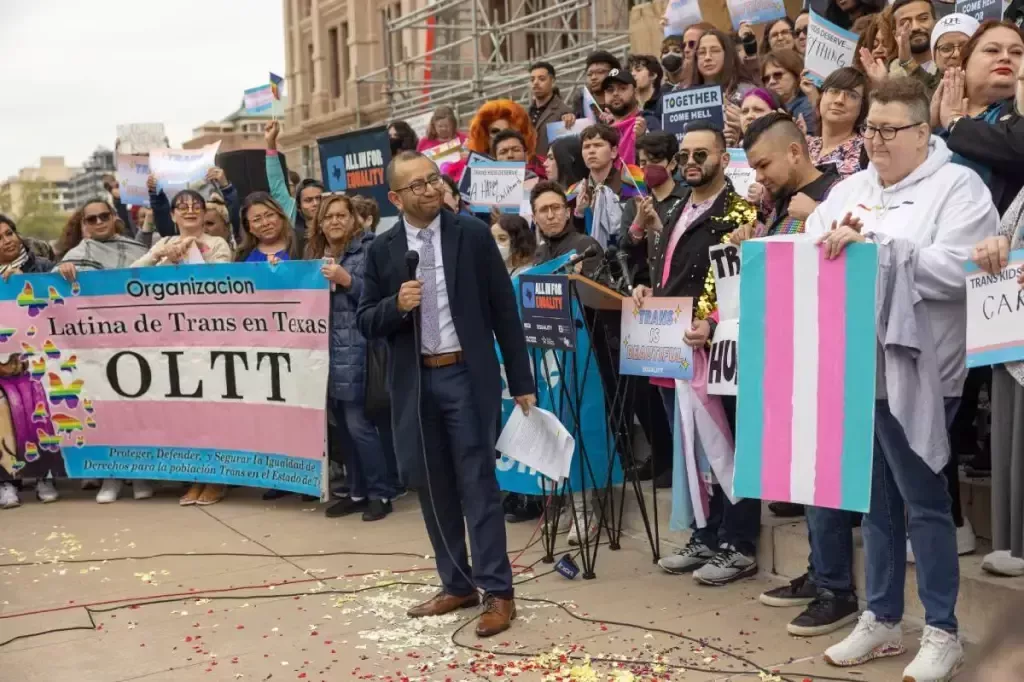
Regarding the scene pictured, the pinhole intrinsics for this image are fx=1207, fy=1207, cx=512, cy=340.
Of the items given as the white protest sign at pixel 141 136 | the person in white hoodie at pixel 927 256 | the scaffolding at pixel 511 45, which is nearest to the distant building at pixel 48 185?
the scaffolding at pixel 511 45

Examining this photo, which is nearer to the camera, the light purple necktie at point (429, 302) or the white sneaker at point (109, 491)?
the light purple necktie at point (429, 302)

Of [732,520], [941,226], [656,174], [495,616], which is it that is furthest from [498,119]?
[941,226]

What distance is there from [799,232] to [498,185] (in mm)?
4051

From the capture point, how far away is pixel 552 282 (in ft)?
20.0

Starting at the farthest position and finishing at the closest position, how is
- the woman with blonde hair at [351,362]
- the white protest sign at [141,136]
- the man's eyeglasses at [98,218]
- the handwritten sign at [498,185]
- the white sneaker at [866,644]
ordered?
1. the white protest sign at [141,136]
2. the man's eyeglasses at [98,218]
3. the handwritten sign at [498,185]
4. the woman with blonde hair at [351,362]
5. the white sneaker at [866,644]

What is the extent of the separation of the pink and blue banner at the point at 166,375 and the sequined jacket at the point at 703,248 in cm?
320

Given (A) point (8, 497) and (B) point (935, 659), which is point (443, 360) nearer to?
(B) point (935, 659)

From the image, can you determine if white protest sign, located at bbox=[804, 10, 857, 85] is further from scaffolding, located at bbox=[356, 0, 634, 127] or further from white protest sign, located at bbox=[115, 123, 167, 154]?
white protest sign, located at bbox=[115, 123, 167, 154]

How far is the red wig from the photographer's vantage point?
9.88 meters

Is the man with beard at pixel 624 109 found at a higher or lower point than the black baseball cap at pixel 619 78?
lower

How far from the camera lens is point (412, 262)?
206 inches

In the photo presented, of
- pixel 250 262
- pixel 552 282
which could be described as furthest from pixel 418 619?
pixel 250 262

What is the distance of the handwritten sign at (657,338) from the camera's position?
5.75 m

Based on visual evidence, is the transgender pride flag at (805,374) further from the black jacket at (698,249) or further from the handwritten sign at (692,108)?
the handwritten sign at (692,108)
